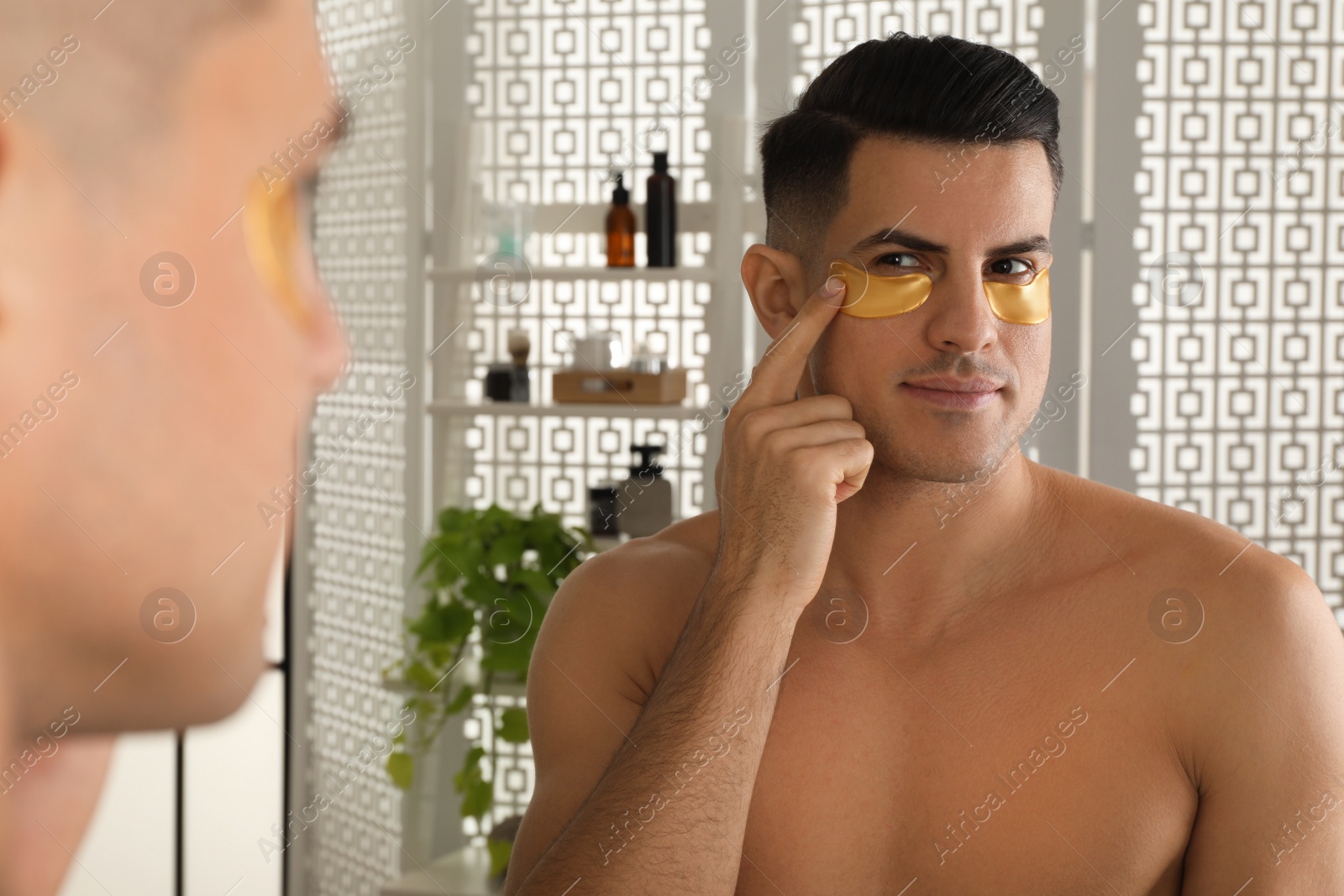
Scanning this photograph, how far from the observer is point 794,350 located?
1.14 m

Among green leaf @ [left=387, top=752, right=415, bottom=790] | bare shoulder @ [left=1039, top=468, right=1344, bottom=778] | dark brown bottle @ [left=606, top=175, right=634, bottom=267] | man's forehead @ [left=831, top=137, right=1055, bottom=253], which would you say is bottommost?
green leaf @ [left=387, top=752, right=415, bottom=790]

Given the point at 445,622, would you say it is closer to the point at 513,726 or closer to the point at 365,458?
the point at 513,726

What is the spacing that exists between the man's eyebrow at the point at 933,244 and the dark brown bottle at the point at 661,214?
48.6 inches

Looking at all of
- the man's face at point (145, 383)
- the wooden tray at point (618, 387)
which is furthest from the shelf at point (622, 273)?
the man's face at point (145, 383)

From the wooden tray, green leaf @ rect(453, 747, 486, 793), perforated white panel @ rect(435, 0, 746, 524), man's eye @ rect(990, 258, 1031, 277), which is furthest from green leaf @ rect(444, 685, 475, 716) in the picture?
man's eye @ rect(990, 258, 1031, 277)

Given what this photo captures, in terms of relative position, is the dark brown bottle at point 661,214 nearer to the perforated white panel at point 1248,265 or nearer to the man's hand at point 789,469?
the perforated white panel at point 1248,265

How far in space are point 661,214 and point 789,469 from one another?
133 cm

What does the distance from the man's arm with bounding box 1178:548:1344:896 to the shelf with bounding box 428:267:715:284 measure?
4.59ft

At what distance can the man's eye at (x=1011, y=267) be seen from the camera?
1.09 metres

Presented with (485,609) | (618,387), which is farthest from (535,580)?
(618,387)

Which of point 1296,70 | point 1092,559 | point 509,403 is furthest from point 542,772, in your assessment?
point 1296,70

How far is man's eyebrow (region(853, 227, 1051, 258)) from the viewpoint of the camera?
1.07 m

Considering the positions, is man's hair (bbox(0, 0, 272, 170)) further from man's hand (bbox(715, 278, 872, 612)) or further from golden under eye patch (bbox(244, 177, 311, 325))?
man's hand (bbox(715, 278, 872, 612))

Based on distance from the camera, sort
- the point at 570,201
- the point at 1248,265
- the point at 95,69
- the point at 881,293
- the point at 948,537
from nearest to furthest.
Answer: the point at 881,293 < the point at 948,537 < the point at 95,69 < the point at 1248,265 < the point at 570,201
